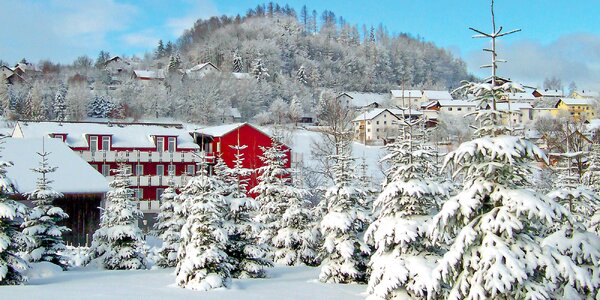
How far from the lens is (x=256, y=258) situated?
810 inches

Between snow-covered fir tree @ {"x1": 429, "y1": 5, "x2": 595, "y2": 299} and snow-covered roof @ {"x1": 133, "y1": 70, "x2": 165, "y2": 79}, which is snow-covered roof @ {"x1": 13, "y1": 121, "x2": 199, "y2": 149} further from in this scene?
snow-covered roof @ {"x1": 133, "y1": 70, "x2": 165, "y2": 79}

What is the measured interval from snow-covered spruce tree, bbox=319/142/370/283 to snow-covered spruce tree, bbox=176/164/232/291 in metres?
3.89

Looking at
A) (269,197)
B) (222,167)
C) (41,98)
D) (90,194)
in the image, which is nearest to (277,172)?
(269,197)

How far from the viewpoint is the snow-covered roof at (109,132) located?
5131 centimetres

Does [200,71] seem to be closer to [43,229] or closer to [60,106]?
[60,106]

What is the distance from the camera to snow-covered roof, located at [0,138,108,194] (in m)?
32.9

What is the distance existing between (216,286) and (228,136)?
3886 cm

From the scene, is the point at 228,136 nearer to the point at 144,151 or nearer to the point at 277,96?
the point at 144,151

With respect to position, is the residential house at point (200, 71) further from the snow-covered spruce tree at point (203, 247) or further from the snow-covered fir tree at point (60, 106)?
the snow-covered spruce tree at point (203, 247)

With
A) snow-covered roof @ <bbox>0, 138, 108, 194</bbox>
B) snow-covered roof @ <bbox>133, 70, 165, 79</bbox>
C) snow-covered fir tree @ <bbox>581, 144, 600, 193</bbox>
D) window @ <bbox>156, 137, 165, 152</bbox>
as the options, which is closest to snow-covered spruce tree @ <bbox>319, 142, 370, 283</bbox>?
snow-covered fir tree @ <bbox>581, 144, 600, 193</bbox>

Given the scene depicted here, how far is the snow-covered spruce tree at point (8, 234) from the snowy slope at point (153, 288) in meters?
0.60

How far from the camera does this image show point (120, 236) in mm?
22594

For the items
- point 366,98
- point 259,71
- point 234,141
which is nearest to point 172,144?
point 234,141

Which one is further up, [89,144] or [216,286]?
[89,144]
